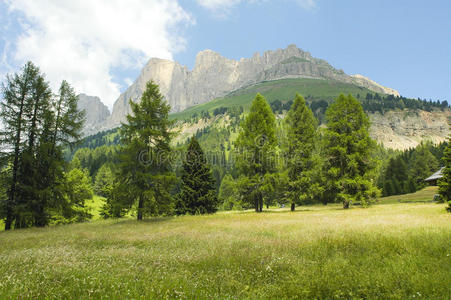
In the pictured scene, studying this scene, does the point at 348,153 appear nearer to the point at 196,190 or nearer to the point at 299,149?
the point at 299,149

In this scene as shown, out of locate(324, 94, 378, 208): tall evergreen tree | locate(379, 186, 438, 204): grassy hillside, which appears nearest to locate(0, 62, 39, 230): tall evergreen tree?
locate(324, 94, 378, 208): tall evergreen tree

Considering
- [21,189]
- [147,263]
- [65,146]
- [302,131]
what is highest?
[302,131]

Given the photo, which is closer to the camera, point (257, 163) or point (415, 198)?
point (257, 163)

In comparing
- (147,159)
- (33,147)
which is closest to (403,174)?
(147,159)

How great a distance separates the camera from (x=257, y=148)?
2550 cm

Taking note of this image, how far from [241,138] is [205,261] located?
20276mm

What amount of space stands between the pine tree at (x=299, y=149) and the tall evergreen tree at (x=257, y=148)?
8.88 feet

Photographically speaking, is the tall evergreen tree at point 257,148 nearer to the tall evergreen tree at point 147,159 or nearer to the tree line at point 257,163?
the tree line at point 257,163

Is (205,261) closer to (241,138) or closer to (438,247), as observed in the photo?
(438,247)

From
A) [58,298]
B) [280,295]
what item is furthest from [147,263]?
[280,295]

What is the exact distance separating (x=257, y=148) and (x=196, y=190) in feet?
31.8

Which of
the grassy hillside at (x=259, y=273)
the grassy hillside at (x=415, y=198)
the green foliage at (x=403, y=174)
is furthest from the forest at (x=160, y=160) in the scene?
the green foliage at (x=403, y=174)

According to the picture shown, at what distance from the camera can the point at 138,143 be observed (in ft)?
72.0

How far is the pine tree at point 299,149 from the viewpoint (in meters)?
26.6
